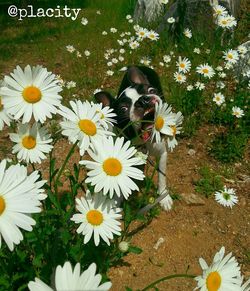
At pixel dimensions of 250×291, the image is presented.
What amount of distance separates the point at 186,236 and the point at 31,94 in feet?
6.82

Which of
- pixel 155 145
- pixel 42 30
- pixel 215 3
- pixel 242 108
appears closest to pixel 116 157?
pixel 155 145

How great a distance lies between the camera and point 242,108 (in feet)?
14.6

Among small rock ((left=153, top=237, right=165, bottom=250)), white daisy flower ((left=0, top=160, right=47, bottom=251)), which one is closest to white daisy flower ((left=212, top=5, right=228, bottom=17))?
small rock ((left=153, top=237, right=165, bottom=250))

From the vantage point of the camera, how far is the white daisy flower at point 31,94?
1.65 m

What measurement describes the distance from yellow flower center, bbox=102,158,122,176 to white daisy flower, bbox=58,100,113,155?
0.11 metres

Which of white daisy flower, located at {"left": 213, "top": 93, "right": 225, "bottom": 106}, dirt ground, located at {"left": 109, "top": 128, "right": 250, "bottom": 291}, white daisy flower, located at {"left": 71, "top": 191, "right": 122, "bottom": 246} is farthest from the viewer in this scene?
white daisy flower, located at {"left": 213, "top": 93, "right": 225, "bottom": 106}

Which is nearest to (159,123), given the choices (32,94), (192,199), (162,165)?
(32,94)

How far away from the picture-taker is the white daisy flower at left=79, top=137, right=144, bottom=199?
1.69 metres

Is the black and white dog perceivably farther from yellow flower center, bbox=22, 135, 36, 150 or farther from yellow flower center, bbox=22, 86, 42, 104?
yellow flower center, bbox=22, 86, 42, 104

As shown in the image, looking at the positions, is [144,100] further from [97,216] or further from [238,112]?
[238,112]

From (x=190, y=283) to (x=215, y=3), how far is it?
418 centimetres

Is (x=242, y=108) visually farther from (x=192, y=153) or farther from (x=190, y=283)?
(x=190, y=283)

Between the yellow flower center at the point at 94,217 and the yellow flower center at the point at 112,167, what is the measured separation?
0.76 feet

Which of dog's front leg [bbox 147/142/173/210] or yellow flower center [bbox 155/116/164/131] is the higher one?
dog's front leg [bbox 147/142/173/210]
